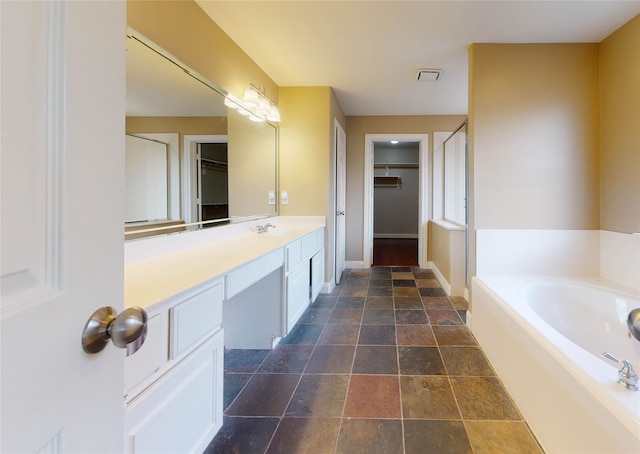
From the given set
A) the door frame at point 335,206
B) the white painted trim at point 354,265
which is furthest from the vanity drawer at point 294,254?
the white painted trim at point 354,265

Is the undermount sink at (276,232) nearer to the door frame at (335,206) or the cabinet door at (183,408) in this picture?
the door frame at (335,206)

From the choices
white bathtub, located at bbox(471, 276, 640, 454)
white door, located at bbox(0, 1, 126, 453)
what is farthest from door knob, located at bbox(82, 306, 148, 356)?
white bathtub, located at bbox(471, 276, 640, 454)

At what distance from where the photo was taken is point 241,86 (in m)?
2.44

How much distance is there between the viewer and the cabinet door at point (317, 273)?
2879 mm

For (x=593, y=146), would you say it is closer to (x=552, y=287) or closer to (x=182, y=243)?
(x=552, y=287)

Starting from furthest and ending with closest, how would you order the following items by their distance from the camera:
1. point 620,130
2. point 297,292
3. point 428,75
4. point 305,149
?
point 305,149, point 428,75, point 297,292, point 620,130

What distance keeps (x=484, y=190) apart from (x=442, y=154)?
2241mm

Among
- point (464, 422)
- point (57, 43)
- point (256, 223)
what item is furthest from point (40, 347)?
point (256, 223)

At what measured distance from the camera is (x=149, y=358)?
87 cm

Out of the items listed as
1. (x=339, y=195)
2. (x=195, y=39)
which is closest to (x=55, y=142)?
(x=195, y=39)

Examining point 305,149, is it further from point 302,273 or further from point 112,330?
point 112,330

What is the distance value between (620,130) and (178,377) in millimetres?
2921

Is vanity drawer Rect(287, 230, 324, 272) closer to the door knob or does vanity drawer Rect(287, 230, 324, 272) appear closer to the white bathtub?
the white bathtub

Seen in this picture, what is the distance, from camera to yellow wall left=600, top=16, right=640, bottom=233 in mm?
1916
